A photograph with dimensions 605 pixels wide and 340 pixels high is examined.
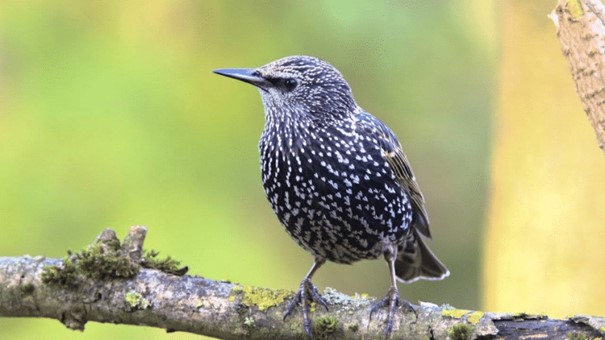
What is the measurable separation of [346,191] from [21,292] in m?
1.55

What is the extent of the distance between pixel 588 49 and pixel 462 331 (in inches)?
54.8

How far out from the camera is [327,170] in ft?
14.1

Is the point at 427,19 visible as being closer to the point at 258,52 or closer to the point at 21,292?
the point at 258,52

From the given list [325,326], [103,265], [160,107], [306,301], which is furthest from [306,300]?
[160,107]

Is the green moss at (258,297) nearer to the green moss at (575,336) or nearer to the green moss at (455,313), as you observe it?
the green moss at (455,313)

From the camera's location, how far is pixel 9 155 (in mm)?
6570

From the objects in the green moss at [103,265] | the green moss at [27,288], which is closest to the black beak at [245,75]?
the green moss at [103,265]

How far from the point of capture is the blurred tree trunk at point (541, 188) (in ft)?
18.5

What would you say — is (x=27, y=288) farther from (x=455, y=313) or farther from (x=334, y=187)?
(x=455, y=313)

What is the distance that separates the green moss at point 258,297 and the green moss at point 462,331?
2.66 feet

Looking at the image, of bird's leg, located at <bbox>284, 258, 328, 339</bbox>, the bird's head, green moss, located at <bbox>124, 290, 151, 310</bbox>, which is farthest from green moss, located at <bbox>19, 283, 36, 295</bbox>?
Result: the bird's head

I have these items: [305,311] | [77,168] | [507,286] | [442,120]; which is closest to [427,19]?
[442,120]

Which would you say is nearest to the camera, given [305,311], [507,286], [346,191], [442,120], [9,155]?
[305,311]

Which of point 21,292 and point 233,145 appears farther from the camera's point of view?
point 233,145
